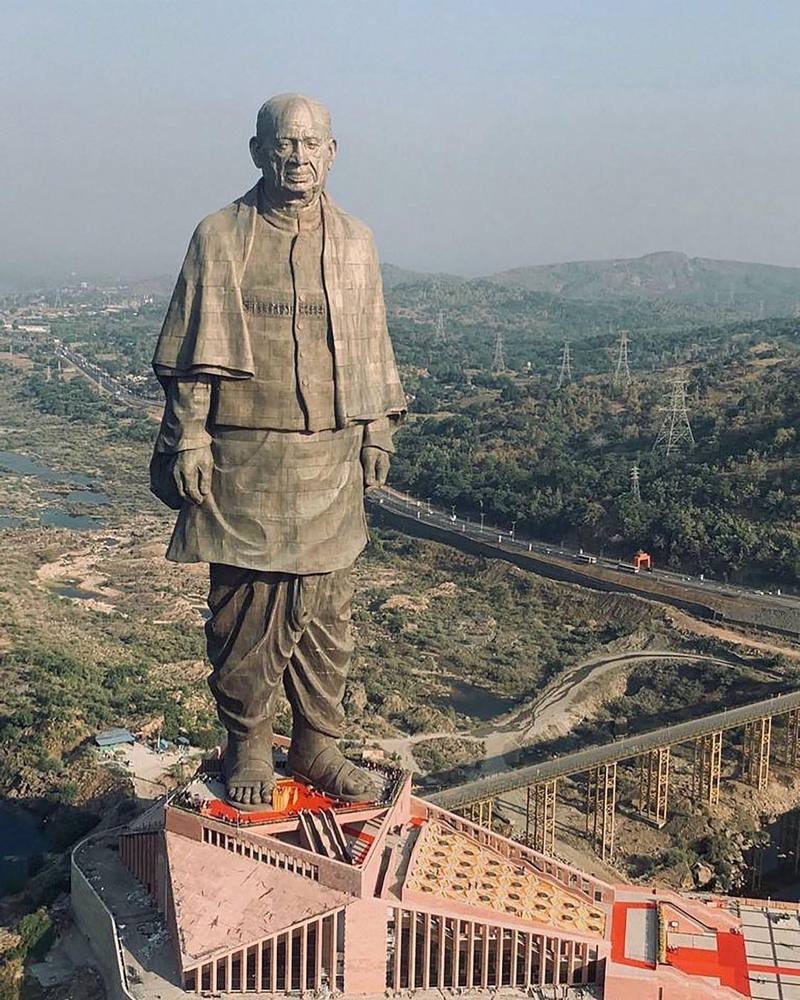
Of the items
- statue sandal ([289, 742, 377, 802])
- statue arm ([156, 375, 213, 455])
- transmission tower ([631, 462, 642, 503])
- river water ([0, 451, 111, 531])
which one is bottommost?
river water ([0, 451, 111, 531])

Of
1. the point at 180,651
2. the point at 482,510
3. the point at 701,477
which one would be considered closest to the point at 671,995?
the point at 180,651

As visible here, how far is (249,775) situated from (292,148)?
8.23 metres

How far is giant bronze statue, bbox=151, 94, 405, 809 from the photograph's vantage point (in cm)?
1323

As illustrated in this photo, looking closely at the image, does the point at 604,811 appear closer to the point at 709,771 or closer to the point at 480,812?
the point at 480,812

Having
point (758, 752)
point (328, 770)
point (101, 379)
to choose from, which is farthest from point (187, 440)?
point (101, 379)

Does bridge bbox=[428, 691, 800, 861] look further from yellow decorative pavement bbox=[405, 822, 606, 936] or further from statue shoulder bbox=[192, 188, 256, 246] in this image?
statue shoulder bbox=[192, 188, 256, 246]

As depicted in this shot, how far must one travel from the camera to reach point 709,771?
968 inches

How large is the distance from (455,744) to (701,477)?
2214 centimetres

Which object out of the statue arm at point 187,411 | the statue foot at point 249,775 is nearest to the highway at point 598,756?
the statue foot at point 249,775

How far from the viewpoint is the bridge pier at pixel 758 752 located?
2542cm

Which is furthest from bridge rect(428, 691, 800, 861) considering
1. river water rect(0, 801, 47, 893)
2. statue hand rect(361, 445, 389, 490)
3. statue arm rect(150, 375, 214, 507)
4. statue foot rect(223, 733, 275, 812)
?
statue arm rect(150, 375, 214, 507)

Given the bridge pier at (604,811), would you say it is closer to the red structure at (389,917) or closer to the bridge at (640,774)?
the bridge at (640,774)

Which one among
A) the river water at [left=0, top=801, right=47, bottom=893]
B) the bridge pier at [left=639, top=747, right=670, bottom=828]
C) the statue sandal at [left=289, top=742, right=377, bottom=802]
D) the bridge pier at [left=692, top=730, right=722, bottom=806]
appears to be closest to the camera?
the statue sandal at [left=289, top=742, right=377, bottom=802]

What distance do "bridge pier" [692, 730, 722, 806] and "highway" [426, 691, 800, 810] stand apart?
0.41 meters
